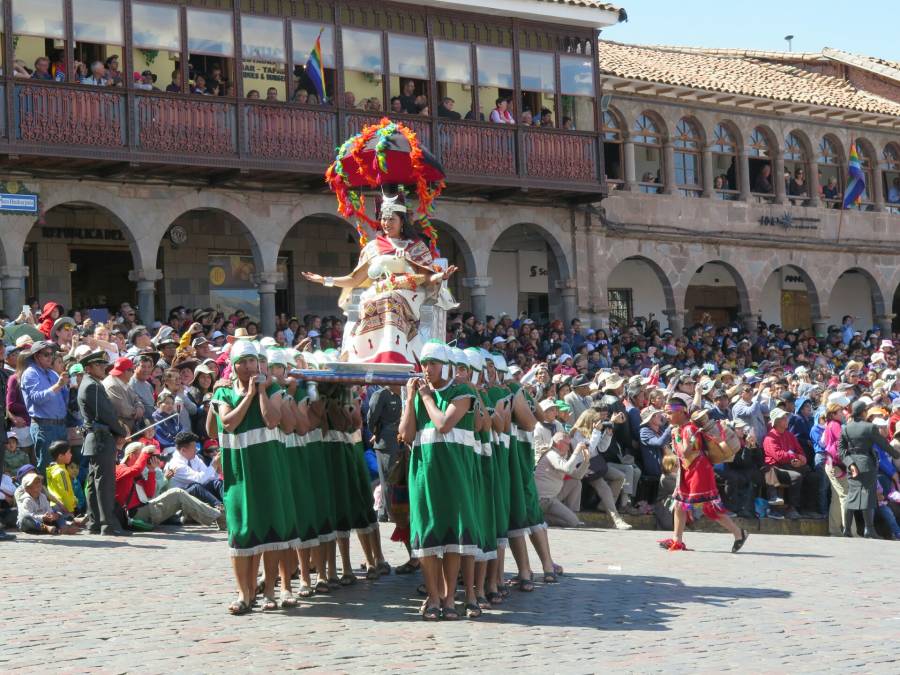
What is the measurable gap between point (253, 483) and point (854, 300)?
29.6 meters

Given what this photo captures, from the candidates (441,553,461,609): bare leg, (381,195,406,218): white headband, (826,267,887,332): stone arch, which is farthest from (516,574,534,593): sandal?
(826,267,887,332): stone arch

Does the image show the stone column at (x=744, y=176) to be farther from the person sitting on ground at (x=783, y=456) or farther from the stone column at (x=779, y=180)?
the person sitting on ground at (x=783, y=456)

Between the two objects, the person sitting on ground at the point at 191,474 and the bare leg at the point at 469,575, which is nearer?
the bare leg at the point at 469,575

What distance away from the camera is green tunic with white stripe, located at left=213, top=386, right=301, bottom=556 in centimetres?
979

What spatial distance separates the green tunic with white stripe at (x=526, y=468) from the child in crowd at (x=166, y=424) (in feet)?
15.8

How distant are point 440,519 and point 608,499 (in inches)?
283

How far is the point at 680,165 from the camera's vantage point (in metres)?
32.0

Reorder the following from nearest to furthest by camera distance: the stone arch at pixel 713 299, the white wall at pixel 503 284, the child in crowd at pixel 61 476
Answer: the child in crowd at pixel 61 476 < the white wall at pixel 503 284 < the stone arch at pixel 713 299

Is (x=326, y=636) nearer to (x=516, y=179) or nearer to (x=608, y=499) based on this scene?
(x=608, y=499)

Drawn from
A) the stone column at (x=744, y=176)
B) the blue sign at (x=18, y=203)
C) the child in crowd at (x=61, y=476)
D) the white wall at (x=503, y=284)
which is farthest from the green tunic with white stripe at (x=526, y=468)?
the stone column at (x=744, y=176)

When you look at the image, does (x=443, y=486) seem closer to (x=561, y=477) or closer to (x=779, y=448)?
(x=561, y=477)

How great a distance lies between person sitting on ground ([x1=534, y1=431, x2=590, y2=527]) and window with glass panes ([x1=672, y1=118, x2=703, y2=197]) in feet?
53.5

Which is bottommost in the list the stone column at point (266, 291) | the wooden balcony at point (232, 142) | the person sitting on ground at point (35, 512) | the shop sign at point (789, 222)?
the person sitting on ground at point (35, 512)

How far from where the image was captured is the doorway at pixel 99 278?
26250mm
